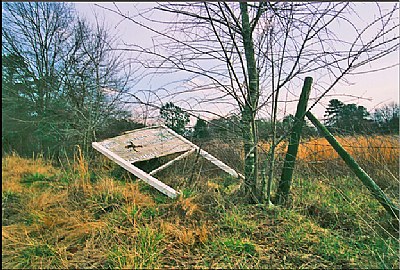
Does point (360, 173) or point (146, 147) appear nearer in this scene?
point (360, 173)

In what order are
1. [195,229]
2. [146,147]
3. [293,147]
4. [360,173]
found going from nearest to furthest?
[195,229] < [360,173] < [293,147] < [146,147]

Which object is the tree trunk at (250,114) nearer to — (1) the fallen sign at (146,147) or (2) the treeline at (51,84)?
(1) the fallen sign at (146,147)

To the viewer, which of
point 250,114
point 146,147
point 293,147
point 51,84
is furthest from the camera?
point 51,84

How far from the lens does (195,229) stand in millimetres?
2494

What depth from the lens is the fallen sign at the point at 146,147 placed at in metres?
4.37

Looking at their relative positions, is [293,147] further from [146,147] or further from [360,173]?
[146,147]

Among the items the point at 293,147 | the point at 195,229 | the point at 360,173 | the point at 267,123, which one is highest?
the point at 267,123

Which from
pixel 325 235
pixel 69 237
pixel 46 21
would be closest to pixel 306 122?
pixel 325 235

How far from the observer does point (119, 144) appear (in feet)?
16.2

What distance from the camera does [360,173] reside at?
2791mm

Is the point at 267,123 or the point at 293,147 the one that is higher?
the point at 267,123

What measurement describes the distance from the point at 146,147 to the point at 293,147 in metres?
2.92

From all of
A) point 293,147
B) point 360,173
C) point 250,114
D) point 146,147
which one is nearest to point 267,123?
point 250,114

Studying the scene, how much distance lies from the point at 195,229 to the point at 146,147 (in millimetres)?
2803
